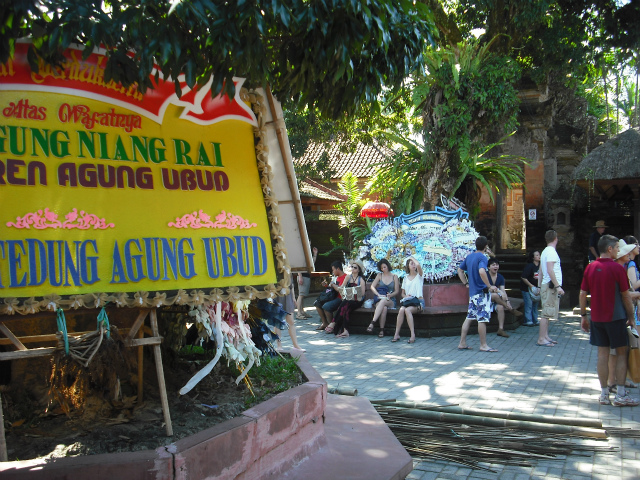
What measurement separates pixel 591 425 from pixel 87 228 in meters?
4.55

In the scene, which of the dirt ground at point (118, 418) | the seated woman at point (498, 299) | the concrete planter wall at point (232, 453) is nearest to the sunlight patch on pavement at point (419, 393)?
the concrete planter wall at point (232, 453)

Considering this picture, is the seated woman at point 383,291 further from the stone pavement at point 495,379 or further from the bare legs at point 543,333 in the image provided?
the bare legs at point 543,333

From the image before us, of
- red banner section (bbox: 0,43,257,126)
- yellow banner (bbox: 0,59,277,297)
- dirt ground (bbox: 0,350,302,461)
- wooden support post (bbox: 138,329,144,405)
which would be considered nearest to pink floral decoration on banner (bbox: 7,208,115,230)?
yellow banner (bbox: 0,59,277,297)

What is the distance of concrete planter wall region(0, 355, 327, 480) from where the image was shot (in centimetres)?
299

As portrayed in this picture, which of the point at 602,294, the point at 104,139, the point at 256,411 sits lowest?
the point at 256,411

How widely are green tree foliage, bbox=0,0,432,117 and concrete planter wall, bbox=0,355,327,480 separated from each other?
6.70ft

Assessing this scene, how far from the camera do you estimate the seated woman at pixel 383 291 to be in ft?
35.9

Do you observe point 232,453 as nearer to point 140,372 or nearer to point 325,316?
point 140,372

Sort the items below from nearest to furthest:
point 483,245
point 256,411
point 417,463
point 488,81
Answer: point 256,411, point 417,463, point 483,245, point 488,81

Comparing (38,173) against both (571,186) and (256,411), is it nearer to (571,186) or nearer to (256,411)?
(256,411)

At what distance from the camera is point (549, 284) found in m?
9.65

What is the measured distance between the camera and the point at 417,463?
478 cm

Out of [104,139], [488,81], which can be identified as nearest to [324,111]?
[104,139]

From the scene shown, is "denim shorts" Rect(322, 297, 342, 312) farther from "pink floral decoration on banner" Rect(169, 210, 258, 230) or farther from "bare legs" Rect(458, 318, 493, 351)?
"pink floral decoration on banner" Rect(169, 210, 258, 230)
